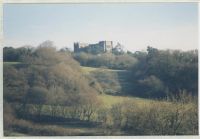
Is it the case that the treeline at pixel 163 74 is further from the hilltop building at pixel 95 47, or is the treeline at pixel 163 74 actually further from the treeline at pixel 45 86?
the treeline at pixel 45 86

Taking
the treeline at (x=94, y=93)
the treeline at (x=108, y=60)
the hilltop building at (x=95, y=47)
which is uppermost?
the hilltop building at (x=95, y=47)

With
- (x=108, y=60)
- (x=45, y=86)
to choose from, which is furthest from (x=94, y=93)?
(x=45, y=86)

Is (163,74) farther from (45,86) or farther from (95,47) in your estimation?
(45,86)

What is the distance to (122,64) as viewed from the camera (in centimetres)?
483

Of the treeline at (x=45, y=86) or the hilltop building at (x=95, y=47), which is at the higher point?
the hilltop building at (x=95, y=47)

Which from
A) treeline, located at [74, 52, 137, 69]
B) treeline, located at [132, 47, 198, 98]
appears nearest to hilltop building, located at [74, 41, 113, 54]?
treeline, located at [74, 52, 137, 69]

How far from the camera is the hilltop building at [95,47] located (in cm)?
479

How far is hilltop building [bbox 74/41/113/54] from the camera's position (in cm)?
479

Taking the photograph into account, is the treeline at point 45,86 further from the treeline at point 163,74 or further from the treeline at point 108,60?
the treeline at point 163,74

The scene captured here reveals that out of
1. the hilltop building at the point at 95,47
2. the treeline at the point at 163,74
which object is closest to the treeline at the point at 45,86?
the hilltop building at the point at 95,47

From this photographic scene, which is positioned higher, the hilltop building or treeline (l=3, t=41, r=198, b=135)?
the hilltop building

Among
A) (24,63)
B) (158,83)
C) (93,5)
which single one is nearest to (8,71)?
(24,63)

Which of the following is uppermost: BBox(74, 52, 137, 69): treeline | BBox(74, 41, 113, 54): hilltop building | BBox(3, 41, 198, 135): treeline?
BBox(74, 41, 113, 54): hilltop building

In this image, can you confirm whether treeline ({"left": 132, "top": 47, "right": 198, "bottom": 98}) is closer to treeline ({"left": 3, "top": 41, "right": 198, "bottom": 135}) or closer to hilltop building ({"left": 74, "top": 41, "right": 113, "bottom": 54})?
treeline ({"left": 3, "top": 41, "right": 198, "bottom": 135})
